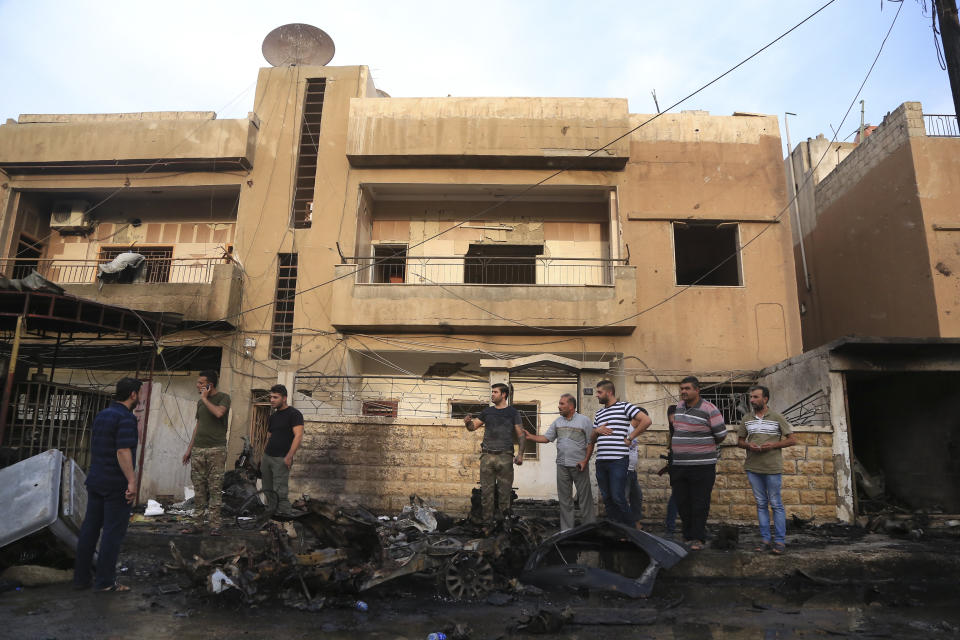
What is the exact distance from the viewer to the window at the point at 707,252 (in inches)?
587

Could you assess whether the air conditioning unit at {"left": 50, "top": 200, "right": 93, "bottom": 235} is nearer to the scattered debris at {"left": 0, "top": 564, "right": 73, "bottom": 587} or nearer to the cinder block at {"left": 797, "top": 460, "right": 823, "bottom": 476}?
the scattered debris at {"left": 0, "top": 564, "right": 73, "bottom": 587}

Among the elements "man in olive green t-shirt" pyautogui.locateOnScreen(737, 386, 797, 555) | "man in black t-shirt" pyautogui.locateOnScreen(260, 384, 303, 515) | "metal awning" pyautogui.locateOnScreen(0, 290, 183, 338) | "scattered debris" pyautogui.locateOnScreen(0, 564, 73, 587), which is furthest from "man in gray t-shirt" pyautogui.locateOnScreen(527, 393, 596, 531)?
"metal awning" pyautogui.locateOnScreen(0, 290, 183, 338)

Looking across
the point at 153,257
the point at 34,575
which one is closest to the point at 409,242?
the point at 153,257

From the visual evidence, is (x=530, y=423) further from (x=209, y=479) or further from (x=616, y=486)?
(x=209, y=479)

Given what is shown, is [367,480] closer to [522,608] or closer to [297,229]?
[522,608]

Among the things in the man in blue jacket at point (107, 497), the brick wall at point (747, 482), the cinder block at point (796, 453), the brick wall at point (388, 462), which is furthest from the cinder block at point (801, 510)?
the man in blue jacket at point (107, 497)

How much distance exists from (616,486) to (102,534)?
4763 mm

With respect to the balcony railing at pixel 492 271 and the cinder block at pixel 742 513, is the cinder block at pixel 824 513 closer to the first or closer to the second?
the cinder block at pixel 742 513

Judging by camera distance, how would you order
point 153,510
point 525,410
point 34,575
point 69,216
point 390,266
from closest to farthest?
point 34,575 < point 153,510 < point 525,410 < point 69,216 < point 390,266

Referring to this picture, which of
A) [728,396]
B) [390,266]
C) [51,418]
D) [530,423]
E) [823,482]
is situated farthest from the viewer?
[390,266]

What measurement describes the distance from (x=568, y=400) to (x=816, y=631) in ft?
11.0

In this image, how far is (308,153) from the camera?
15656 mm

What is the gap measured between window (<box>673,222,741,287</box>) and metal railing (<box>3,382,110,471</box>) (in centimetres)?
1232

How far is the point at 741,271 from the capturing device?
1455 centimetres
